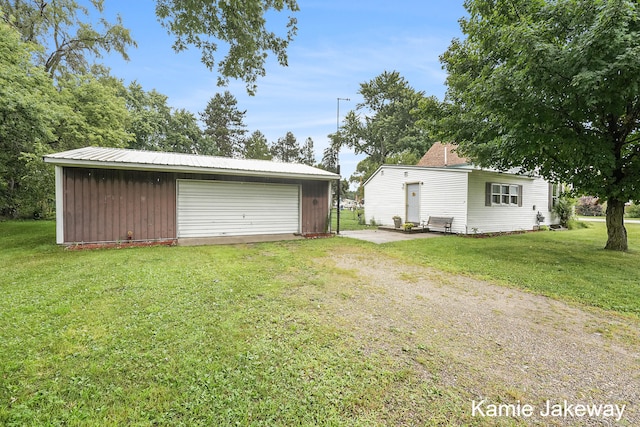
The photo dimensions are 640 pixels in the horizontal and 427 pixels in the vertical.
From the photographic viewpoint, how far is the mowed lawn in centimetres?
183

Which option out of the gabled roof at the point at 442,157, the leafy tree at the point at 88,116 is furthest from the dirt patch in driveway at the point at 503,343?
the leafy tree at the point at 88,116

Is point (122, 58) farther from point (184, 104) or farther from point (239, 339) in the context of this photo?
point (239, 339)

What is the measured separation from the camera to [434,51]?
1262 centimetres

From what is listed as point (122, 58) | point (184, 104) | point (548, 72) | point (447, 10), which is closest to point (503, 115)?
point (548, 72)

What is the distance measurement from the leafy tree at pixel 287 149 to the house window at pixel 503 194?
1746 inches

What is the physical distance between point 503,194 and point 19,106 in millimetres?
18139

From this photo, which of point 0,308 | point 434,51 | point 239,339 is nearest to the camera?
point 239,339

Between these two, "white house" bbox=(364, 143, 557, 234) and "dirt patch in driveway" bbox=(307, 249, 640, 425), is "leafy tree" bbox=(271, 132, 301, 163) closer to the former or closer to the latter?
"white house" bbox=(364, 143, 557, 234)

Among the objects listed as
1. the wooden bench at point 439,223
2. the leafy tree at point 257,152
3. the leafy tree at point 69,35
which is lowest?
the wooden bench at point 439,223

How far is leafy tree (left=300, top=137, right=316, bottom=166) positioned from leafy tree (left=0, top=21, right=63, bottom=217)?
43.6 metres

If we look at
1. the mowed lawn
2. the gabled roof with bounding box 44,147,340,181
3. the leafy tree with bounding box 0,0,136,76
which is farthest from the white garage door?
the leafy tree with bounding box 0,0,136,76

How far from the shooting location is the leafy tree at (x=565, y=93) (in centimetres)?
504

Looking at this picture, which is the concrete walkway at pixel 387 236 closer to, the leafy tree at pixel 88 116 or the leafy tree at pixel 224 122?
the leafy tree at pixel 88 116

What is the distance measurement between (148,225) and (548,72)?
1024 centimetres
